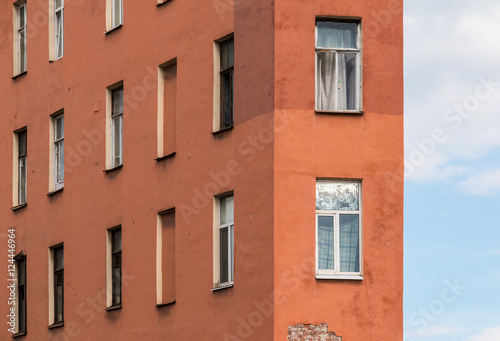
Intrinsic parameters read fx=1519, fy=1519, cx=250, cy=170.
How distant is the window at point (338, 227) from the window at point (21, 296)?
13371mm

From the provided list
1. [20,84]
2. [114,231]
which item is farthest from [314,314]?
[20,84]

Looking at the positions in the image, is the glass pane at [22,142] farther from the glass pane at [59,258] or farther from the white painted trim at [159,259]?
the white painted trim at [159,259]

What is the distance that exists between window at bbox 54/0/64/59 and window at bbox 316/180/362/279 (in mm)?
12318

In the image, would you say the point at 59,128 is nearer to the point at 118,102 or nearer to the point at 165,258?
the point at 118,102

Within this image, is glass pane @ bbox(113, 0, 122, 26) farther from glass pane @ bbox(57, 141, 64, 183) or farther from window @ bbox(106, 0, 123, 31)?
glass pane @ bbox(57, 141, 64, 183)

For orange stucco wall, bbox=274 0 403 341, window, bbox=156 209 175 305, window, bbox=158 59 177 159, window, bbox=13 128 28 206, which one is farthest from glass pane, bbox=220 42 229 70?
window, bbox=13 128 28 206

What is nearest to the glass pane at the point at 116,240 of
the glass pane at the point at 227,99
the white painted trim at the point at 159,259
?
the white painted trim at the point at 159,259

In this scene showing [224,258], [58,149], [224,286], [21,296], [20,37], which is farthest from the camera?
[20,37]

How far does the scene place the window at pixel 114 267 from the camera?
37.7 metres

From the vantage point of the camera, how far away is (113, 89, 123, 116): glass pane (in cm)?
3859

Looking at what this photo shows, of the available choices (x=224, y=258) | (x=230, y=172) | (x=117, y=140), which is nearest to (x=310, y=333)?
(x=224, y=258)

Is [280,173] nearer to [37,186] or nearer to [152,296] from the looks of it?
[152,296]

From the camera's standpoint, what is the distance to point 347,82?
32.9 m

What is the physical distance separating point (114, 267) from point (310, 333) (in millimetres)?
8142
